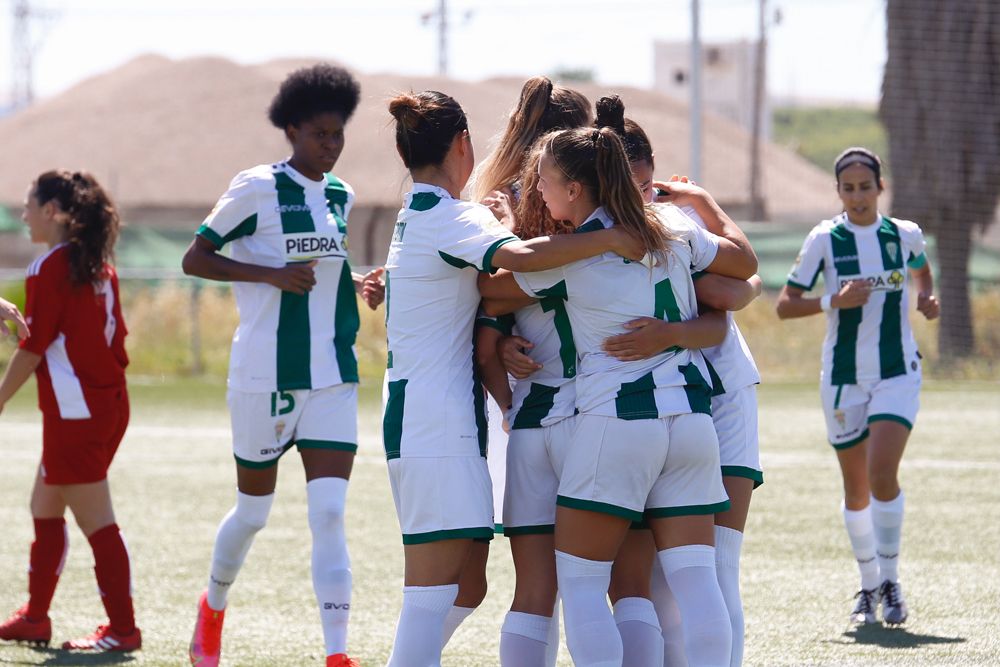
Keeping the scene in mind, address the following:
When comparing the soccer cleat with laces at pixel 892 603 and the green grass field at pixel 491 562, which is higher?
the soccer cleat with laces at pixel 892 603

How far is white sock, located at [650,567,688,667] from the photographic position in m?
4.23

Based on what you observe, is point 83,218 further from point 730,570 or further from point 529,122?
point 730,570

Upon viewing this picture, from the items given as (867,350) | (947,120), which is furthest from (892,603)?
(947,120)

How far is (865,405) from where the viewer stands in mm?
6023

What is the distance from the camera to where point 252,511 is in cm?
509

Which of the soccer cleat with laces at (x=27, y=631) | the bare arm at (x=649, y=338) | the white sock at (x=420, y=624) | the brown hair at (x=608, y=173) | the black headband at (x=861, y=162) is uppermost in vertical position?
the brown hair at (x=608, y=173)

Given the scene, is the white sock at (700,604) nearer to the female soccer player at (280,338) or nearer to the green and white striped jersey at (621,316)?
the green and white striped jersey at (621,316)

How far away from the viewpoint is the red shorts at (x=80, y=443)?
5398 mm

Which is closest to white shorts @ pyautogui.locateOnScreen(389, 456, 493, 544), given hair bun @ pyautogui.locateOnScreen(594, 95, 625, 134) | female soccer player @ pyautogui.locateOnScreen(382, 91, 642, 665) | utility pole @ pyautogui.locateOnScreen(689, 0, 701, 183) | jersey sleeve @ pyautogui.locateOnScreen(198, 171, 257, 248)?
female soccer player @ pyautogui.locateOnScreen(382, 91, 642, 665)

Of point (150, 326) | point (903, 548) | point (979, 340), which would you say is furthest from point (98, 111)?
point (903, 548)

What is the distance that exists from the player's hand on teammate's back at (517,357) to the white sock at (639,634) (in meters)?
0.76

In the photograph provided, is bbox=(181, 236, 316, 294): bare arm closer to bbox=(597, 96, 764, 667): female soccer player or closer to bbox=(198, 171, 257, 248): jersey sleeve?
bbox=(198, 171, 257, 248): jersey sleeve

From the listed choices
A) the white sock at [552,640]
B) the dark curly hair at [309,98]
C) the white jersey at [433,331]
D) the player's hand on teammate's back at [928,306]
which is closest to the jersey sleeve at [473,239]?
the white jersey at [433,331]

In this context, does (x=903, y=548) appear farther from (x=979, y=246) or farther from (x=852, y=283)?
(x=979, y=246)
